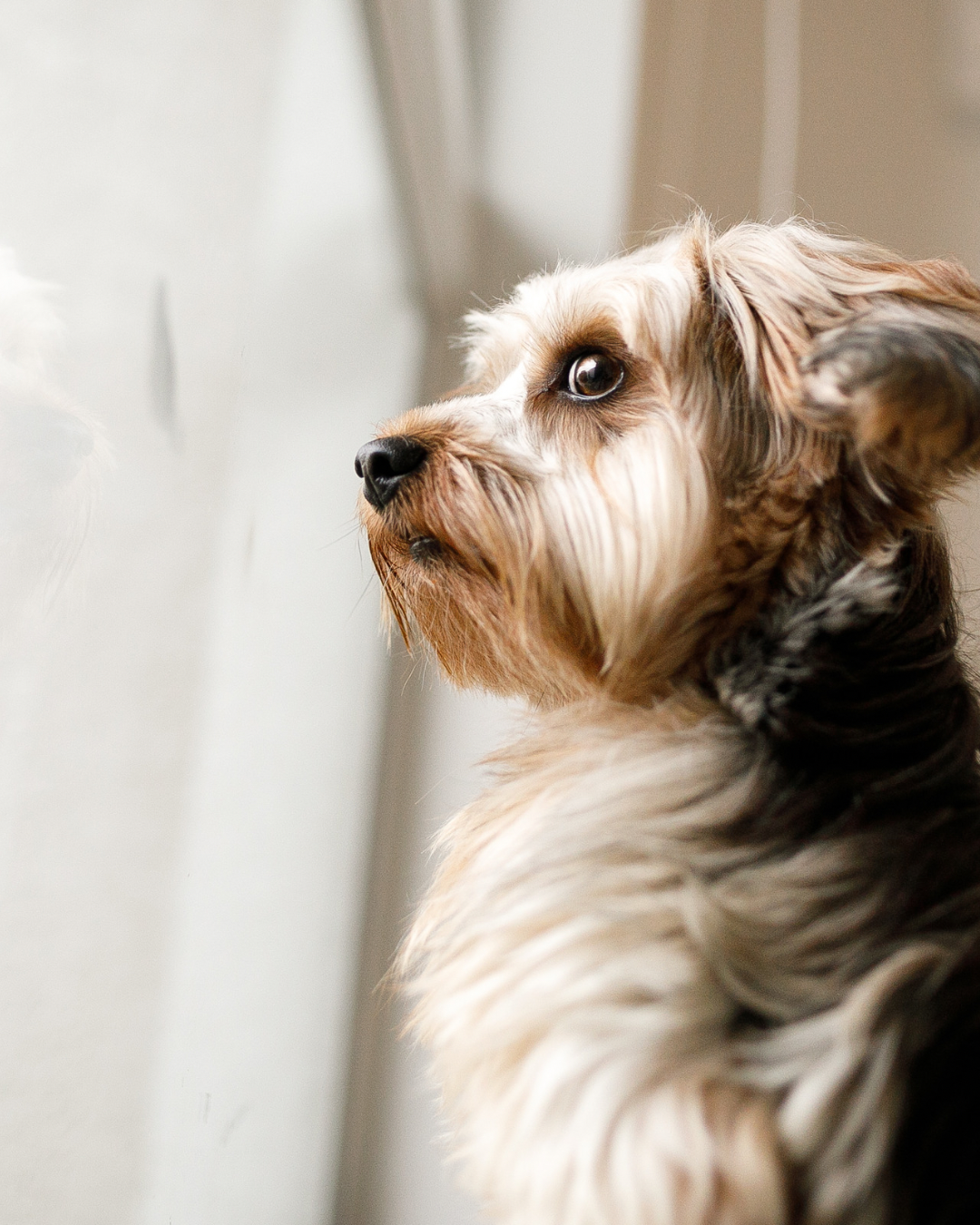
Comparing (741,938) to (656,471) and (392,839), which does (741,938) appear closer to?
(656,471)

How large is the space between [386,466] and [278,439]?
0.69 feet

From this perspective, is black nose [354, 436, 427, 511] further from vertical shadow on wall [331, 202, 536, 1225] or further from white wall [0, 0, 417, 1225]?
vertical shadow on wall [331, 202, 536, 1225]

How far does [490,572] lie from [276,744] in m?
0.33

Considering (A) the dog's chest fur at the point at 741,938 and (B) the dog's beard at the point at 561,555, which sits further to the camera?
(B) the dog's beard at the point at 561,555

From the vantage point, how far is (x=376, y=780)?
3.52 feet

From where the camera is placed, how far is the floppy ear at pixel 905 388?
0.48 meters

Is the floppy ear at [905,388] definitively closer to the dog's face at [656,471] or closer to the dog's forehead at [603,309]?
the dog's face at [656,471]

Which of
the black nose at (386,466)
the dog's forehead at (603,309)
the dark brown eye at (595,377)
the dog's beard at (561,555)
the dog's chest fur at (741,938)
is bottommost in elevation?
the dog's chest fur at (741,938)

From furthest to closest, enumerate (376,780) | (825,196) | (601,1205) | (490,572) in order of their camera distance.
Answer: (825,196) → (376,780) → (490,572) → (601,1205)

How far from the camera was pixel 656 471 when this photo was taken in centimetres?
61

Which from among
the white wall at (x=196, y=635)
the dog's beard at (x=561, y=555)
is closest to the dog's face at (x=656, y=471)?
the dog's beard at (x=561, y=555)

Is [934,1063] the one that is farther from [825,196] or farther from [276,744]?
[825,196]

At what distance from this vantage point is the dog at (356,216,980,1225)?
0.41 m

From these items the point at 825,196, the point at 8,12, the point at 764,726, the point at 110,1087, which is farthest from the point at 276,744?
the point at 825,196
